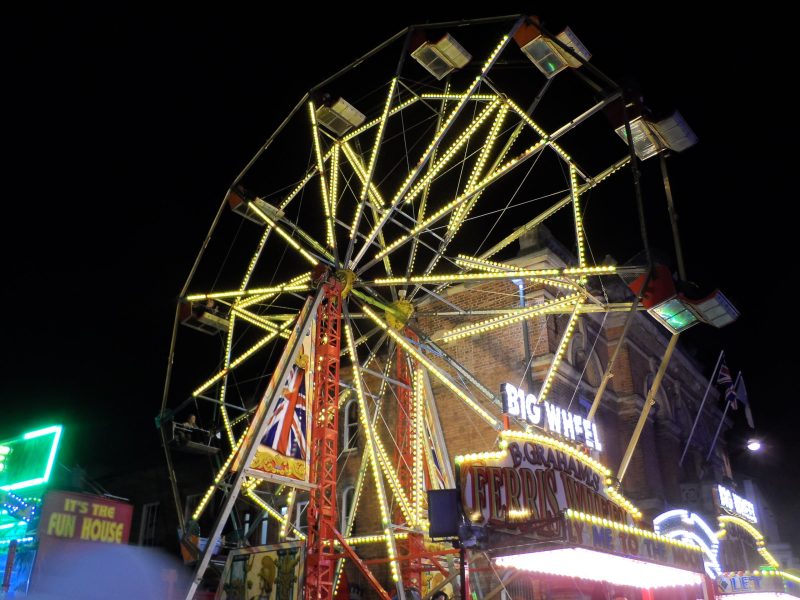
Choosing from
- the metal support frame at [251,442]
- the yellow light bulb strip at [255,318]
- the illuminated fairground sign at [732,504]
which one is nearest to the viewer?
the metal support frame at [251,442]

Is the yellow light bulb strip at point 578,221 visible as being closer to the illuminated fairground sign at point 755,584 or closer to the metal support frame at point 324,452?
the metal support frame at point 324,452

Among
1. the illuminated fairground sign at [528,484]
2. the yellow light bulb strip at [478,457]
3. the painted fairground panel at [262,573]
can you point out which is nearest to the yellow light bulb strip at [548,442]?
the illuminated fairground sign at [528,484]

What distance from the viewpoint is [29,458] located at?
83.2 feet

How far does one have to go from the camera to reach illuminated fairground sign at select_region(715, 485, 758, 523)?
843 inches

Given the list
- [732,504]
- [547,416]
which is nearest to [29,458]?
[547,416]

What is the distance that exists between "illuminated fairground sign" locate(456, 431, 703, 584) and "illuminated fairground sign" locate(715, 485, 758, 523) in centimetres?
955

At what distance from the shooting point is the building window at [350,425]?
2297 cm

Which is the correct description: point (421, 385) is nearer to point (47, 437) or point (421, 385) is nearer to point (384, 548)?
point (384, 548)

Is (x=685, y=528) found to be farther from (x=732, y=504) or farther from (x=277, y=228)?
(x=277, y=228)

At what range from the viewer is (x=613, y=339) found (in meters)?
24.4

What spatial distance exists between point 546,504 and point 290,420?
5305 millimetres

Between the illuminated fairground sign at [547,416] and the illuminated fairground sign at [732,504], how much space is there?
5.95 m

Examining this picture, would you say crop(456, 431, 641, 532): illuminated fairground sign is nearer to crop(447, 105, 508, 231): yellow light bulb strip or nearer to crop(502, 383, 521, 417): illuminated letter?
crop(502, 383, 521, 417): illuminated letter

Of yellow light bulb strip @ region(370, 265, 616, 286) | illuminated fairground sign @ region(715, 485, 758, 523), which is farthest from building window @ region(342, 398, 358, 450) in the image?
illuminated fairground sign @ region(715, 485, 758, 523)
